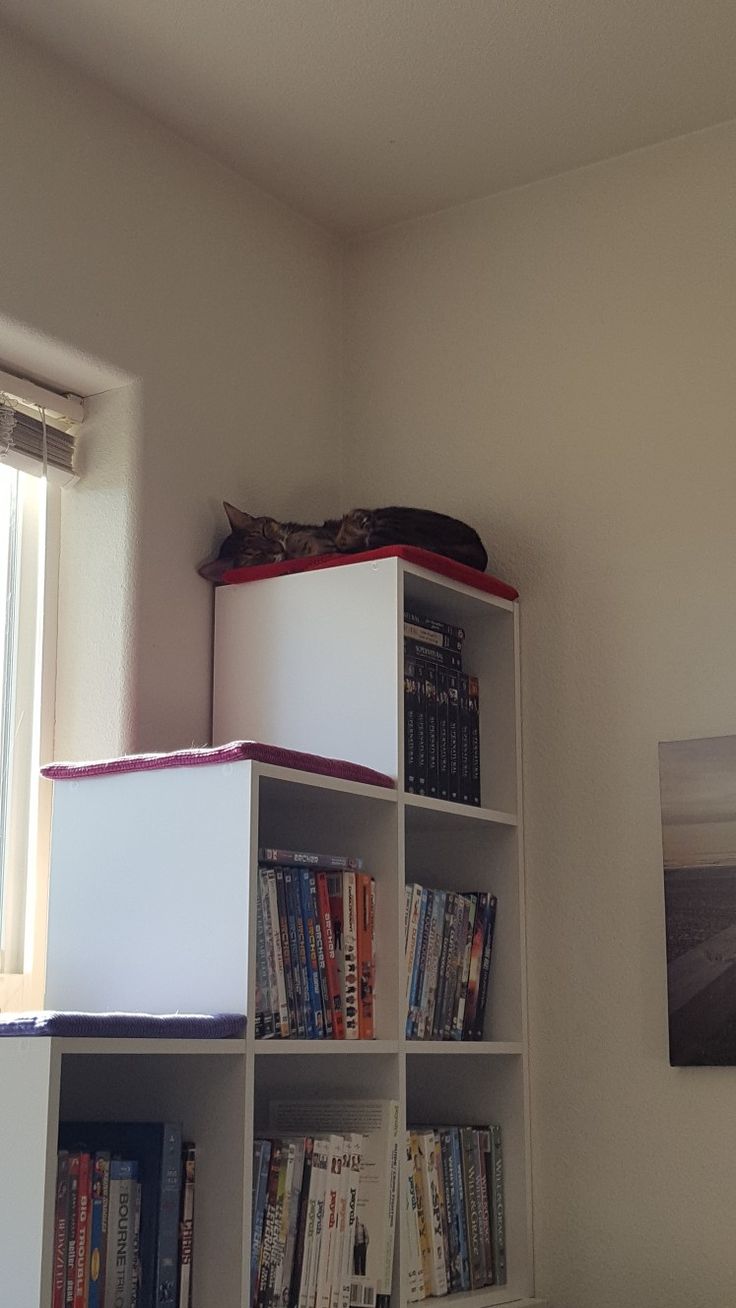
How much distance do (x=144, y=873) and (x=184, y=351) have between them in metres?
0.95

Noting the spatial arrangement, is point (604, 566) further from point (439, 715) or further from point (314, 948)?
point (314, 948)

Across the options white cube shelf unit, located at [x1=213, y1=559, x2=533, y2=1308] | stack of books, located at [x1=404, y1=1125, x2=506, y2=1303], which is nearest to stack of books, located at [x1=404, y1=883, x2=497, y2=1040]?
white cube shelf unit, located at [x1=213, y1=559, x2=533, y2=1308]

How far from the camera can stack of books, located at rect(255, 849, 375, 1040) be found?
6.41ft

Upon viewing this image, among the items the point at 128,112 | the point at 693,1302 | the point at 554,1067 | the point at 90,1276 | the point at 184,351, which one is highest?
the point at 128,112

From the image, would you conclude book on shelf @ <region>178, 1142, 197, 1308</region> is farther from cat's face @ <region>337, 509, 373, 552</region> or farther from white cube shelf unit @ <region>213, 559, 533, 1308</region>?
cat's face @ <region>337, 509, 373, 552</region>

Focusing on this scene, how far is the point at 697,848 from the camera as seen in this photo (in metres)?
2.32

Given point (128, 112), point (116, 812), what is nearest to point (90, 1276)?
point (116, 812)

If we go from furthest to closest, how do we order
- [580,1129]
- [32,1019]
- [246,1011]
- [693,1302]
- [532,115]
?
[532,115]
[580,1129]
[693,1302]
[246,1011]
[32,1019]

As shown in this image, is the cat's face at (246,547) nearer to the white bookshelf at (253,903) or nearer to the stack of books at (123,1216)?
the white bookshelf at (253,903)

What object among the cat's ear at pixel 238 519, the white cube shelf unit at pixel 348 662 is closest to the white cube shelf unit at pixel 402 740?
the white cube shelf unit at pixel 348 662

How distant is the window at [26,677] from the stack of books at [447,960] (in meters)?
0.56

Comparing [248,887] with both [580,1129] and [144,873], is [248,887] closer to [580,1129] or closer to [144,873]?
[144,873]

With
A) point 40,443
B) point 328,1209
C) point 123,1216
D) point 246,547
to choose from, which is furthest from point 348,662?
point 123,1216

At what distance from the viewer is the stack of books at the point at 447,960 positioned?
7.29ft
